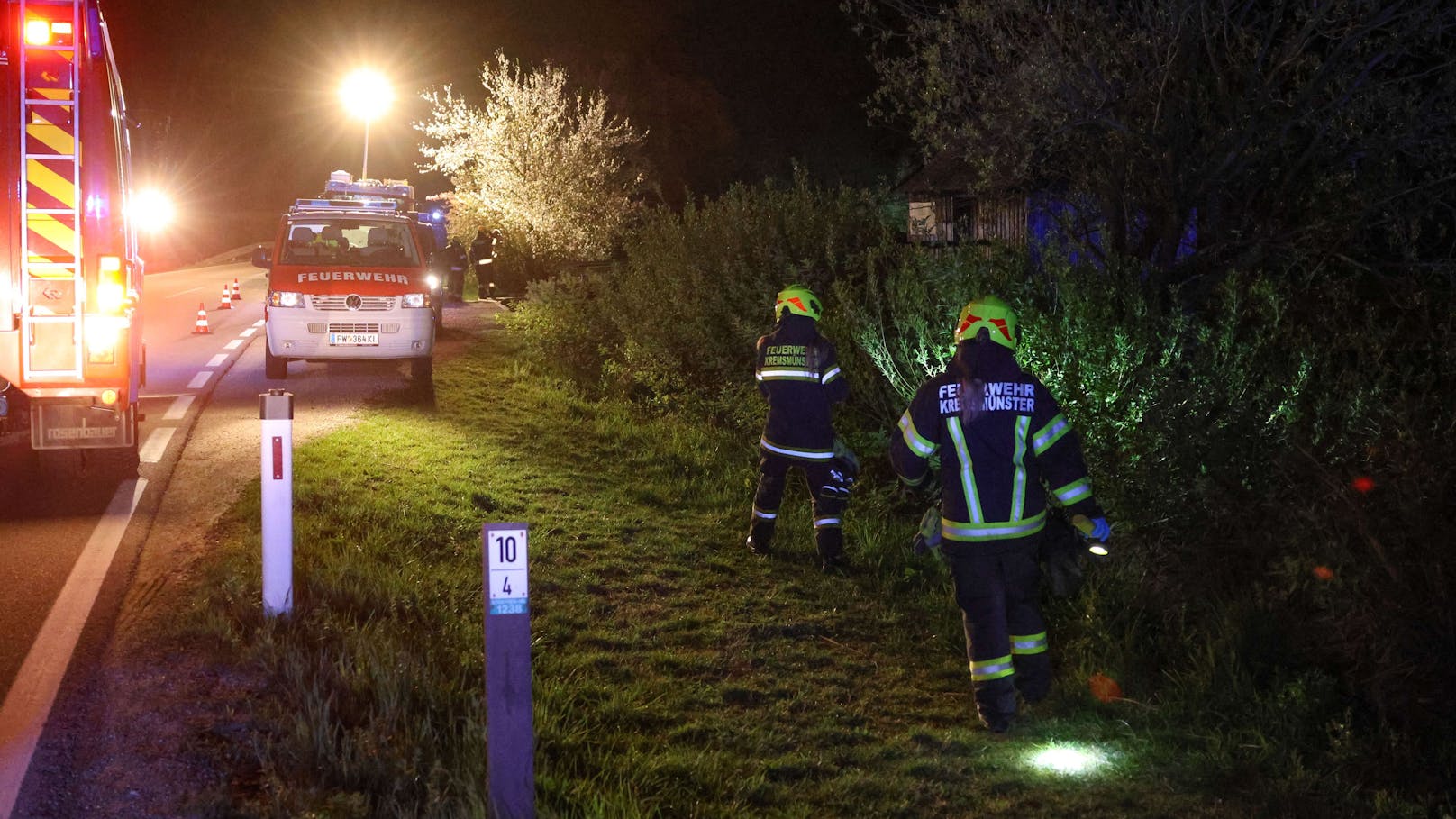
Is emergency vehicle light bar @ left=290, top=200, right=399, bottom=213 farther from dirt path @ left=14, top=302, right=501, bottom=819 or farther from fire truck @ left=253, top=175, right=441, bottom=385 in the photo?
dirt path @ left=14, top=302, right=501, bottom=819

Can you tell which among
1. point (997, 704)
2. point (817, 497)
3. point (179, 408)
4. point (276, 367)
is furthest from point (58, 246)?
point (997, 704)

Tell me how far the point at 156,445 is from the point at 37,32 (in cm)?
357

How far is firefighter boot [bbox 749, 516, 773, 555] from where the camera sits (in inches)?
329

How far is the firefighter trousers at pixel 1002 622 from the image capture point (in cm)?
559

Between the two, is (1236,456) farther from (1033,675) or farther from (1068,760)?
(1068,760)

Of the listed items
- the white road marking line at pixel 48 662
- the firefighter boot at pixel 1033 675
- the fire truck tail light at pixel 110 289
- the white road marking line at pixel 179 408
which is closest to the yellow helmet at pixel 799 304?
the firefighter boot at pixel 1033 675

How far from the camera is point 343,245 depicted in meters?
15.0

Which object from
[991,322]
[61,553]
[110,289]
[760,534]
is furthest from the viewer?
[110,289]

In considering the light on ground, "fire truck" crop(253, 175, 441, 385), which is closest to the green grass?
the light on ground

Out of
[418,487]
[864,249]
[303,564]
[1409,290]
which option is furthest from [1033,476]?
[864,249]

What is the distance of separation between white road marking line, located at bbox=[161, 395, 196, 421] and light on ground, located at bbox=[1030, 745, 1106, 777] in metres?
9.49

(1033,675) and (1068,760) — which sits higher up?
(1033,675)

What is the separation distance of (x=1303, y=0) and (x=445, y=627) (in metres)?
7.43

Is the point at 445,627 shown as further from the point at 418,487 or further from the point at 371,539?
the point at 418,487
